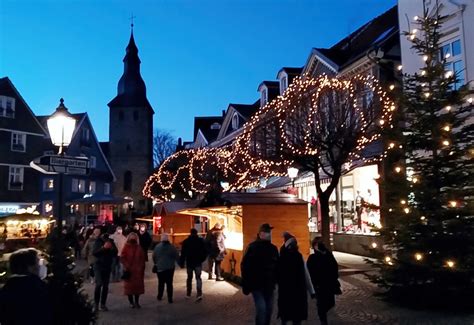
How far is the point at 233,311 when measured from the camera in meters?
11.5

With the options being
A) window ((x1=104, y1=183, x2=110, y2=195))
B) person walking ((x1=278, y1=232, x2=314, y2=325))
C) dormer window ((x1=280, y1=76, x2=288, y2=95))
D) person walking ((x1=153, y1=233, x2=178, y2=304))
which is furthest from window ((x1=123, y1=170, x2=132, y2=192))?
person walking ((x1=278, y1=232, x2=314, y2=325))

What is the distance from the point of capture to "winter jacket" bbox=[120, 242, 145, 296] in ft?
40.2

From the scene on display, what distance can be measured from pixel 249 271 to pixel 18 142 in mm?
44727

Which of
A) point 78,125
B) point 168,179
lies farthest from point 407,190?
point 78,125

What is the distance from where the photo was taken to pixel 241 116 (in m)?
43.0

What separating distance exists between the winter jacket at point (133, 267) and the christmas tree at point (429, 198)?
214 inches

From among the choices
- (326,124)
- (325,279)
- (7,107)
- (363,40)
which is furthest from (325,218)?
(7,107)

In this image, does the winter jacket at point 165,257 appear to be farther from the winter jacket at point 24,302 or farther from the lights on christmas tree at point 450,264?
the winter jacket at point 24,302

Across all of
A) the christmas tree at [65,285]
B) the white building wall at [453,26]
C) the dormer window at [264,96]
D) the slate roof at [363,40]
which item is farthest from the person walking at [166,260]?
the dormer window at [264,96]

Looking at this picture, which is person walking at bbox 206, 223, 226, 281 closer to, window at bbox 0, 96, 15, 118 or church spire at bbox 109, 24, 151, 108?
window at bbox 0, 96, 15, 118

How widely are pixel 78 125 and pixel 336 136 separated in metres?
44.6

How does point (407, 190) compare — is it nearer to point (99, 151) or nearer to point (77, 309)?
point (77, 309)

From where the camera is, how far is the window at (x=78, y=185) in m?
55.9

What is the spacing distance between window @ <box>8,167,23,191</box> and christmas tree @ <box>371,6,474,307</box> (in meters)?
42.6
